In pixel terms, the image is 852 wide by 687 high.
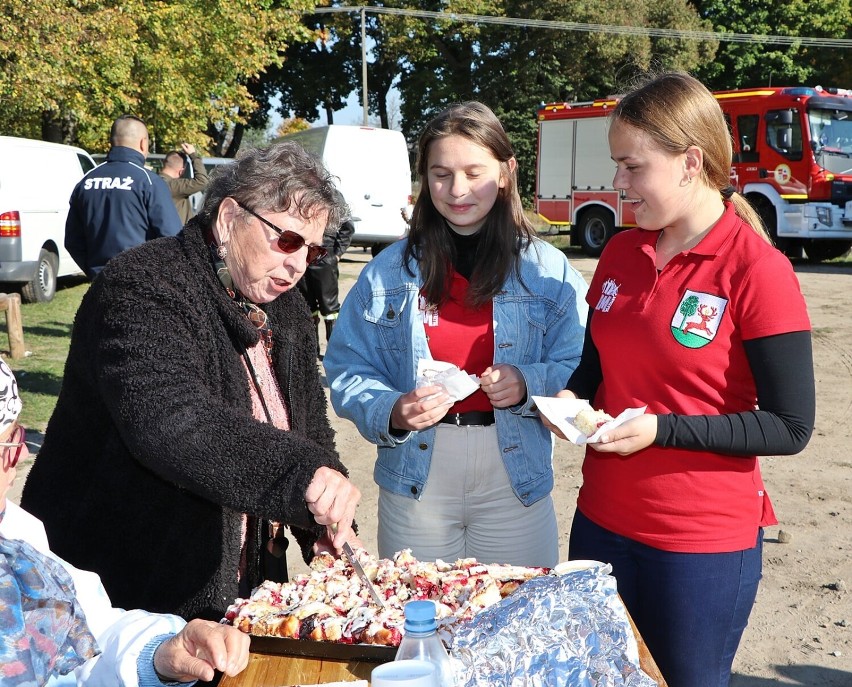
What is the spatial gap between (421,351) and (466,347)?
0.53 ft

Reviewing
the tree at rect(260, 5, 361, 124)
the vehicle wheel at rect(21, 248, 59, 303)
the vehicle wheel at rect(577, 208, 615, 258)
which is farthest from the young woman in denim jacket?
the tree at rect(260, 5, 361, 124)

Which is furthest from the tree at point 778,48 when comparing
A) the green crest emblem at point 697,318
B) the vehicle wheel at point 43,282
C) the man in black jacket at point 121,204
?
the green crest emblem at point 697,318

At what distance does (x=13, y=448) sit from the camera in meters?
1.66

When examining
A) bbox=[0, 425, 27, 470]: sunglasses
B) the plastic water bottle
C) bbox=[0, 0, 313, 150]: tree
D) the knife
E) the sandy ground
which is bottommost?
the sandy ground

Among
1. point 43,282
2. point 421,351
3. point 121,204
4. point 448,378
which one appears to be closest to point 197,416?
point 448,378

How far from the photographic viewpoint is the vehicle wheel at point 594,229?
20.0 meters

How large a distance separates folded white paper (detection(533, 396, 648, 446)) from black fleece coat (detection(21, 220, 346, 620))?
600 mm

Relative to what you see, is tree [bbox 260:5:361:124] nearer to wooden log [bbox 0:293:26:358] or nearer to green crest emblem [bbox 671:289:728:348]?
wooden log [bbox 0:293:26:358]

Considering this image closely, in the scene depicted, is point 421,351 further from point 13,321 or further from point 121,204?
point 13,321

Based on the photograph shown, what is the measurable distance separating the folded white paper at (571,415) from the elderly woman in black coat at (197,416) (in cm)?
59

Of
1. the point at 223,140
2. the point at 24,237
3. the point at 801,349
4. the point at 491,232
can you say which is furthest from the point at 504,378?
the point at 223,140

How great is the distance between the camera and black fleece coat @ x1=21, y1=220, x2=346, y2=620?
6.36 feet

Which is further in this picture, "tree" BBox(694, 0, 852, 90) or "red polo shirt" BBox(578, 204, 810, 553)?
"tree" BBox(694, 0, 852, 90)

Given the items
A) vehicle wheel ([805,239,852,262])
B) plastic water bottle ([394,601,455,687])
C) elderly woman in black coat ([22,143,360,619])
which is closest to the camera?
plastic water bottle ([394,601,455,687])
